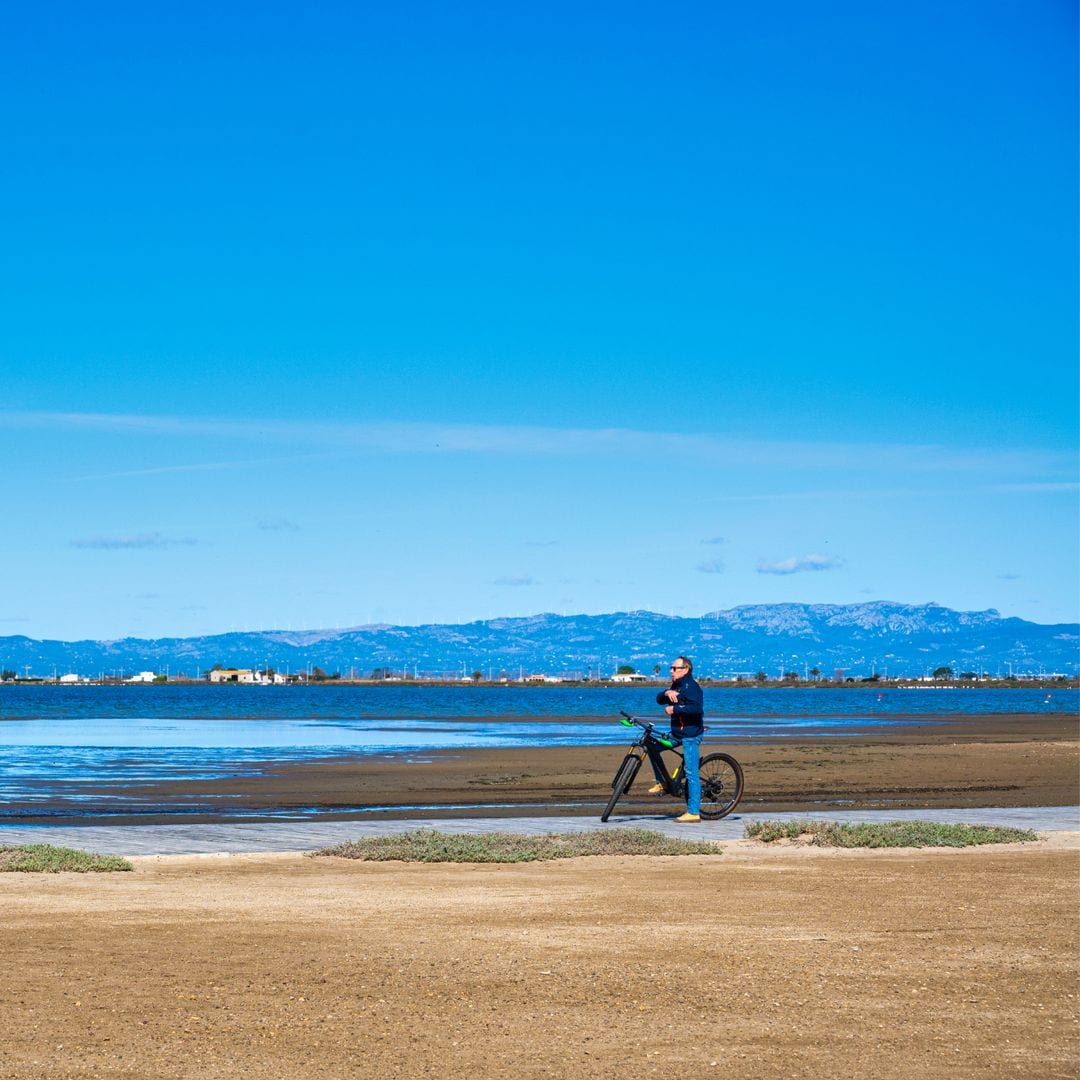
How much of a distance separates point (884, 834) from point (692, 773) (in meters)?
3.13

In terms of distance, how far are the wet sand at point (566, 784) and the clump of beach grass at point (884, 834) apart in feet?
15.6

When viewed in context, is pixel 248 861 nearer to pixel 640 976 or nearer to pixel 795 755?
pixel 640 976

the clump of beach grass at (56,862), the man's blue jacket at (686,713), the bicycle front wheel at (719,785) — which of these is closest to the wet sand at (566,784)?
the bicycle front wheel at (719,785)

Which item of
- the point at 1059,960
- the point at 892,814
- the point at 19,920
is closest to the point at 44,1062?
the point at 19,920

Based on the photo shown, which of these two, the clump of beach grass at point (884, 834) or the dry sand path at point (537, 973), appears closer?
the dry sand path at point (537, 973)

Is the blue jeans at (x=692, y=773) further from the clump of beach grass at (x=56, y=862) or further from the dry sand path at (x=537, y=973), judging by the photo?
the clump of beach grass at (x=56, y=862)

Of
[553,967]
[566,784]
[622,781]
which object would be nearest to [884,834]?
[622,781]

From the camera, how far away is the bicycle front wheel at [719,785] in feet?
66.9

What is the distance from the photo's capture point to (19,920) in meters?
11.4

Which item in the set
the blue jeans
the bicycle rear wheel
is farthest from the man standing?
the bicycle rear wheel

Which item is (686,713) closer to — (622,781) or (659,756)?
(659,756)

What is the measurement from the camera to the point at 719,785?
2045 cm

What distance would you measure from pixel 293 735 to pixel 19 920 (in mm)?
47168

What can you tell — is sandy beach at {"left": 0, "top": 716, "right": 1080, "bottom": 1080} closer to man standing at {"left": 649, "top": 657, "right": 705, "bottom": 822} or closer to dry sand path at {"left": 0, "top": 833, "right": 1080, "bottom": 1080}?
dry sand path at {"left": 0, "top": 833, "right": 1080, "bottom": 1080}
